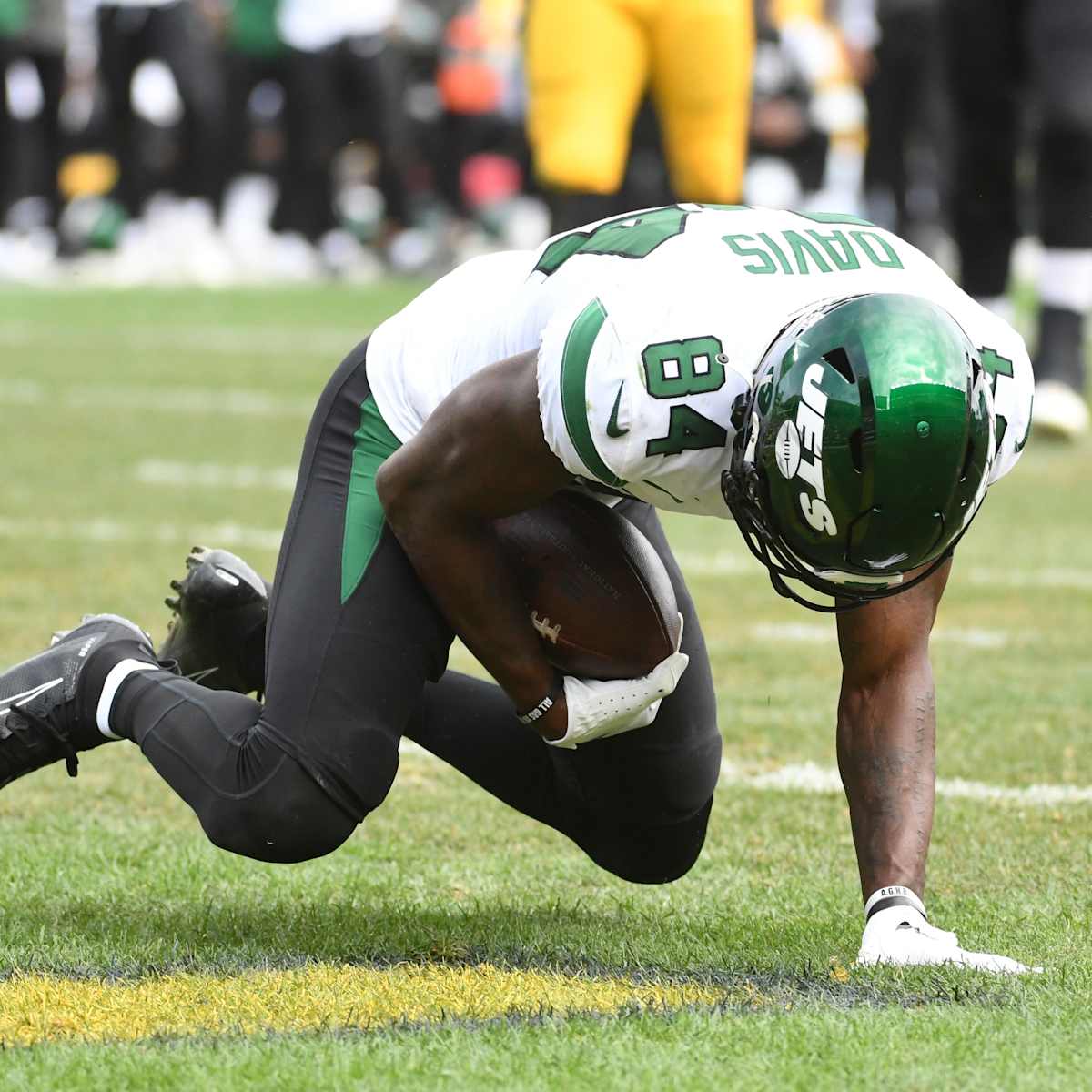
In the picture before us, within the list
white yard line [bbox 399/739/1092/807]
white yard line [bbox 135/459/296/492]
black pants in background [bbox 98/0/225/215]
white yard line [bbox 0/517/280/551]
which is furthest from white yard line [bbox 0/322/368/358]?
white yard line [bbox 399/739/1092/807]

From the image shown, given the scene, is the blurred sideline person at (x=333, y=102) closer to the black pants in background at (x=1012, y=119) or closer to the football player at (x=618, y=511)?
the black pants in background at (x=1012, y=119)

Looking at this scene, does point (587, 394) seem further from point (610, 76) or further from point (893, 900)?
point (610, 76)

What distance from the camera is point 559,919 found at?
338 cm

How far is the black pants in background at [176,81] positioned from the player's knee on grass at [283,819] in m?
11.9

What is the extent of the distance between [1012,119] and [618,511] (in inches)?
228

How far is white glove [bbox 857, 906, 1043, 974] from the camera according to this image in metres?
2.98

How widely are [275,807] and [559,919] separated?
1.53 ft

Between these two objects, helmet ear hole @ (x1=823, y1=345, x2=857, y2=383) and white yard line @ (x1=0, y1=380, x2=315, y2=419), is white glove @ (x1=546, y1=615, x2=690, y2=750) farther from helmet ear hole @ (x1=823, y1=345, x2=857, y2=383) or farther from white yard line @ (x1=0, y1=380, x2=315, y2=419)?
white yard line @ (x1=0, y1=380, x2=315, y2=419)

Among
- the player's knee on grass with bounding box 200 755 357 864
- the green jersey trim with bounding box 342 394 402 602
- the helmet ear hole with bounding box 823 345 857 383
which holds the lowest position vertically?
the player's knee on grass with bounding box 200 755 357 864

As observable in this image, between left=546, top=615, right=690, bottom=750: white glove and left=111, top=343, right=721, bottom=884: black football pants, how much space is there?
0.16 metres

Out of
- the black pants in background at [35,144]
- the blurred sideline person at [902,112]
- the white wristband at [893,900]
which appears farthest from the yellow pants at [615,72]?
the black pants in background at [35,144]

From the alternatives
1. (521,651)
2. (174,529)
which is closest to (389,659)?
(521,651)

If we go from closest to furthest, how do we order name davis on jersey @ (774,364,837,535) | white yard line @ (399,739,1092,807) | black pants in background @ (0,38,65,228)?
name davis on jersey @ (774,364,837,535) → white yard line @ (399,739,1092,807) → black pants in background @ (0,38,65,228)

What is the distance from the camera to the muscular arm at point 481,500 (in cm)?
299
